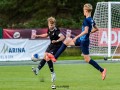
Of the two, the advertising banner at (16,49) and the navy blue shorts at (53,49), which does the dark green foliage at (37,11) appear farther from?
the navy blue shorts at (53,49)

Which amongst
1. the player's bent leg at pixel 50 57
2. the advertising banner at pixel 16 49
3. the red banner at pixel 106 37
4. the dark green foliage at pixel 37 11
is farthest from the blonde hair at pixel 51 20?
the dark green foliage at pixel 37 11

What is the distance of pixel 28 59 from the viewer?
3484cm

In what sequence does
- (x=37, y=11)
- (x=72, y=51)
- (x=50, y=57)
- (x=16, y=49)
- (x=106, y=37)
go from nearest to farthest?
(x=50, y=57) → (x=16, y=49) → (x=106, y=37) → (x=72, y=51) → (x=37, y=11)

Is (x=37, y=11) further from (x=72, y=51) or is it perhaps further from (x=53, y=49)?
(x=53, y=49)

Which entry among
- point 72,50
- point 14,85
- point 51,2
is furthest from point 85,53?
point 51,2

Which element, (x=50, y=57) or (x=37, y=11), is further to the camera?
(x=37, y=11)

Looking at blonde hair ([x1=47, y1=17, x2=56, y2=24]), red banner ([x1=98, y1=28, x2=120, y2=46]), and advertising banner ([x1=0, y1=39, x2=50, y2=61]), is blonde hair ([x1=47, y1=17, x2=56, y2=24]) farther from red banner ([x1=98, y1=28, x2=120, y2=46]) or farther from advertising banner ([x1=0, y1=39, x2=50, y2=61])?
red banner ([x1=98, y1=28, x2=120, y2=46])

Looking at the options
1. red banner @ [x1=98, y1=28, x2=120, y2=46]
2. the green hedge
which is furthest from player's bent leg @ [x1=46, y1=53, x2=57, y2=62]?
the green hedge

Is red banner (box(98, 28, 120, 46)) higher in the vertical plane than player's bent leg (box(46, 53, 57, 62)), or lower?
lower

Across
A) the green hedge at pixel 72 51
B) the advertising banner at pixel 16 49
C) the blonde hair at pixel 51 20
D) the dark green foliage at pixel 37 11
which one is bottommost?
the green hedge at pixel 72 51

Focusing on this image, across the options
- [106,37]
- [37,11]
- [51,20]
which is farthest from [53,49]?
[37,11]

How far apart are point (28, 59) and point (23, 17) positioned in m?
25.6

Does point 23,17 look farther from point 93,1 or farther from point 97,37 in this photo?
point 97,37

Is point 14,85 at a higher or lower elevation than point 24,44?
higher
